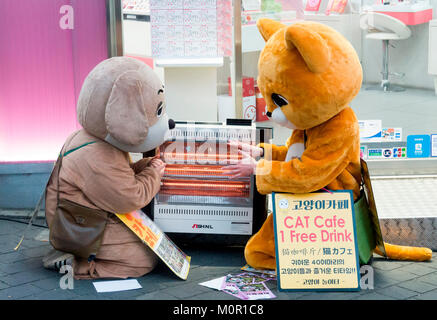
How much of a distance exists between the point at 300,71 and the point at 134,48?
2.39 metres

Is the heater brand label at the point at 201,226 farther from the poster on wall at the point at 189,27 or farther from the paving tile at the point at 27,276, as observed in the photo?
the poster on wall at the point at 189,27

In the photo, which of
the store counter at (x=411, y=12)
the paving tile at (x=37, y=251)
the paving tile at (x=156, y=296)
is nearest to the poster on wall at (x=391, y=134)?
the store counter at (x=411, y=12)

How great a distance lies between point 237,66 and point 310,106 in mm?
2108

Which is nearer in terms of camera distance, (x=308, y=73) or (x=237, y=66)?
(x=308, y=73)

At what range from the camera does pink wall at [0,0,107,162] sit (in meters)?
5.72

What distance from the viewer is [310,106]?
13.2 ft

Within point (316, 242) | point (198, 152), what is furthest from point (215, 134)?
point (316, 242)

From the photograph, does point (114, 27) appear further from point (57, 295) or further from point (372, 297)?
point (372, 297)

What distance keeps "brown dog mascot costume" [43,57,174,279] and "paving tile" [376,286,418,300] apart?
1532 millimetres

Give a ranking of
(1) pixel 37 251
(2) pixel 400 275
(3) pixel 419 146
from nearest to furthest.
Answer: (2) pixel 400 275
(1) pixel 37 251
(3) pixel 419 146

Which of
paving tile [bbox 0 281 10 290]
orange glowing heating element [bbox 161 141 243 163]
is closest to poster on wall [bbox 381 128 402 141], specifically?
orange glowing heating element [bbox 161 141 243 163]

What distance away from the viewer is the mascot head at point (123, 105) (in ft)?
13.5

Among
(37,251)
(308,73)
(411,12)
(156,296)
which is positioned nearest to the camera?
(308,73)
